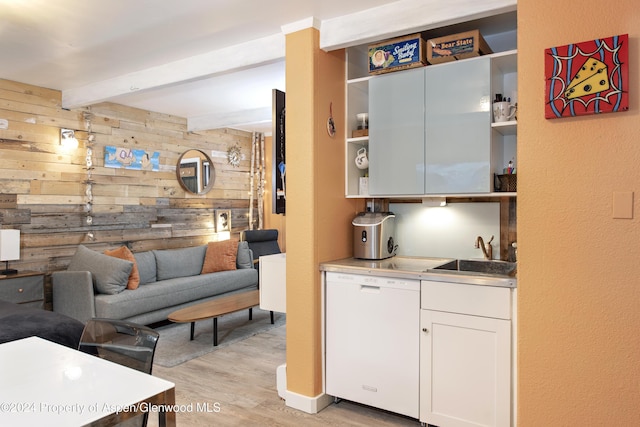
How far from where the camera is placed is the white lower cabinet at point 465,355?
2.29 metres

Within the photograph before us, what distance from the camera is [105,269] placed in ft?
14.1

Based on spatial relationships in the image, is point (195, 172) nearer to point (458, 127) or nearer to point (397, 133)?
point (397, 133)

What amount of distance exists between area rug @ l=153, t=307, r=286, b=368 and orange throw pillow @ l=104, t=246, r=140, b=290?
569mm

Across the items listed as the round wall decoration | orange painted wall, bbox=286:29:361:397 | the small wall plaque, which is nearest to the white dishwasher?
orange painted wall, bbox=286:29:361:397

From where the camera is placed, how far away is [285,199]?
3.02 m

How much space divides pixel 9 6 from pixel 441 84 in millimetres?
2598

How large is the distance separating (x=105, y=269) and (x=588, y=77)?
13.5ft

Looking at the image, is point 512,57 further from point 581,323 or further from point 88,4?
point 88,4

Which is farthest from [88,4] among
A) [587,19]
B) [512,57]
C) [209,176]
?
[209,176]

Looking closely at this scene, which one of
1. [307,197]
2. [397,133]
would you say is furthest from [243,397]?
[397,133]

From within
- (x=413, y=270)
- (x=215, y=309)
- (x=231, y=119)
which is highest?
(x=231, y=119)

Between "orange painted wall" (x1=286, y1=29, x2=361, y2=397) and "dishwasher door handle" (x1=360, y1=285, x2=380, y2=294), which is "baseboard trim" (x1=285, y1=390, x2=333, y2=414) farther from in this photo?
"dishwasher door handle" (x1=360, y1=285, x2=380, y2=294)

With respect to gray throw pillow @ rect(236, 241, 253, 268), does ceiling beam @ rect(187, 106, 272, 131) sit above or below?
above

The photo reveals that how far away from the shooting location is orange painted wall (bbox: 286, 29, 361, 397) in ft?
9.23
